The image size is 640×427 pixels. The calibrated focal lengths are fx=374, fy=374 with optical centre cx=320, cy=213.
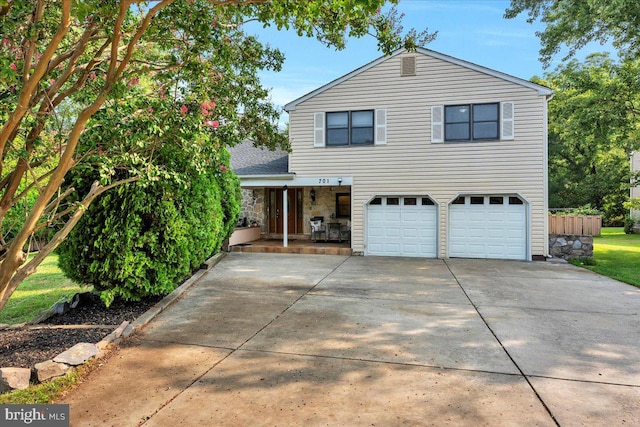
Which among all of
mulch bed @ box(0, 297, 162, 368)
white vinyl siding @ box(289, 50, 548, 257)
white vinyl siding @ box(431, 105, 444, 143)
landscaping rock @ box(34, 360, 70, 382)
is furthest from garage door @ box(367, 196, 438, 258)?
landscaping rock @ box(34, 360, 70, 382)

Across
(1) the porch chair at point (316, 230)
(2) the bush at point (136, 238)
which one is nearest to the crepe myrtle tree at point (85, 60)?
(2) the bush at point (136, 238)

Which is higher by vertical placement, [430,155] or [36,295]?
[430,155]

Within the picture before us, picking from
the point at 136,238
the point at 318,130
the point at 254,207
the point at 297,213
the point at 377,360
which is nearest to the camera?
the point at 377,360

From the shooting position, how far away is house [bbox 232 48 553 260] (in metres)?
11.4

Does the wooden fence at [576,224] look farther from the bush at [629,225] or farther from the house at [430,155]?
the bush at [629,225]

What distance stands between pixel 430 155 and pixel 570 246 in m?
5.26

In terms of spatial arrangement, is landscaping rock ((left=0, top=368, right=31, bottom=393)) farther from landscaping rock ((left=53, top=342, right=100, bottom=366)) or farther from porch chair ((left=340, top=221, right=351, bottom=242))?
porch chair ((left=340, top=221, right=351, bottom=242))

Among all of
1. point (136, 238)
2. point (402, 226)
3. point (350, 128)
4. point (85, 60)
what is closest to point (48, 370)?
point (136, 238)

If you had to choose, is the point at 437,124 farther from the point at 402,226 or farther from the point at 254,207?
the point at 254,207

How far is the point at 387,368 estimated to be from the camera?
3.90m

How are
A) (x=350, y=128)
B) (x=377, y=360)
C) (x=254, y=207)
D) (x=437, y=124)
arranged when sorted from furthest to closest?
(x=254, y=207)
(x=350, y=128)
(x=437, y=124)
(x=377, y=360)

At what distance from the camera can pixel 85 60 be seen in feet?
16.5

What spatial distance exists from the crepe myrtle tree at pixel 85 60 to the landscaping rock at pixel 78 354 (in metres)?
0.87

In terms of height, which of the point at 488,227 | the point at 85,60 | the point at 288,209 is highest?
the point at 85,60
